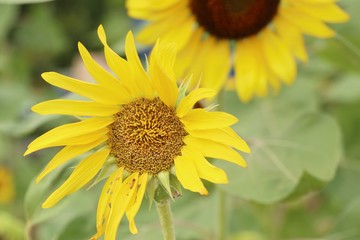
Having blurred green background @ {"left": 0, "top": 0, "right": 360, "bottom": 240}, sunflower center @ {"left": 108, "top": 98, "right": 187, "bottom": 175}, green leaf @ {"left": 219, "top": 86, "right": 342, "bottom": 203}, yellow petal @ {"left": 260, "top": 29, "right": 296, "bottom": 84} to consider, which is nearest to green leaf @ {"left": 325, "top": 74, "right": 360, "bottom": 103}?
blurred green background @ {"left": 0, "top": 0, "right": 360, "bottom": 240}

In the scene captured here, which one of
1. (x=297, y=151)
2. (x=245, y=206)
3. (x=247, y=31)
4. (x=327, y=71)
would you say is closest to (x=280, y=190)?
(x=297, y=151)

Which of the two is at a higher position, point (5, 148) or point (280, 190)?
point (280, 190)

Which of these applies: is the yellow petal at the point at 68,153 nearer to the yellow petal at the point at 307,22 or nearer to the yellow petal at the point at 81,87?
the yellow petal at the point at 81,87

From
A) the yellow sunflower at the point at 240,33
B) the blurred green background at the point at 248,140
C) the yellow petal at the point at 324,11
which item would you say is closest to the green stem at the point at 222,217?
the blurred green background at the point at 248,140

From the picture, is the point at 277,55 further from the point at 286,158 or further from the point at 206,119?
the point at 206,119

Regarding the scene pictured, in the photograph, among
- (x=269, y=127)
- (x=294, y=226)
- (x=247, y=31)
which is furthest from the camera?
(x=294, y=226)

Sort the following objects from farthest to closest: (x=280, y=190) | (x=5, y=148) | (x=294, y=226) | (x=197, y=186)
→ 1. (x=5, y=148)
2. (x=294, y=226)
3. (x=280, y=190)
4. (x=197, y=186)

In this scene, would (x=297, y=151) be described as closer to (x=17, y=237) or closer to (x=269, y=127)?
(x=269, y=127)
